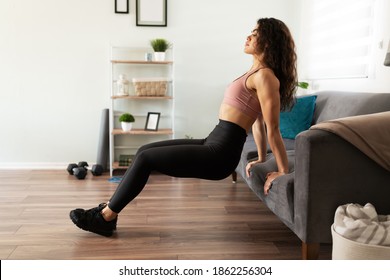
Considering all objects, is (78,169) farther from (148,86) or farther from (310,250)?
(310,250)

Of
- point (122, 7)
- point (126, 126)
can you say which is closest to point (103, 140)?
point (126, 126)

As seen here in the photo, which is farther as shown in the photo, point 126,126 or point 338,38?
point 126,126

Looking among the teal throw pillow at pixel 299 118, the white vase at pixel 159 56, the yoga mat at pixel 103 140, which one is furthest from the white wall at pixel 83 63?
the teal throw pillow at pixel 299 118

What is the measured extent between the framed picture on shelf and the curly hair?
6.97ft

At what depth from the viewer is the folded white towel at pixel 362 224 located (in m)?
1.64

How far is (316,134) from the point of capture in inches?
71.8

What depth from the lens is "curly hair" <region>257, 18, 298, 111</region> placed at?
7.12 ft

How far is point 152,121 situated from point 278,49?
88.5 inches

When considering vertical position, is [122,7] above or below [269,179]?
above

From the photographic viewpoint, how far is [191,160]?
216cm

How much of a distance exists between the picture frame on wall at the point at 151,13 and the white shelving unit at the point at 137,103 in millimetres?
257

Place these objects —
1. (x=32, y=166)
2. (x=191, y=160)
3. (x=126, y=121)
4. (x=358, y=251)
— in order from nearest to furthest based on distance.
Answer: (x=358, y=251) < (x=191, y=160) < (x=126, y=121) < (x=32, y=166)

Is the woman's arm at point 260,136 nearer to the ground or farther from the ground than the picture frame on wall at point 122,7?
nearer to the ground

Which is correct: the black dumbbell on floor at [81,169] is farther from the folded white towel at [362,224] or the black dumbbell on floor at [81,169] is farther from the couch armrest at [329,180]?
the folded white towel at [362,224]
